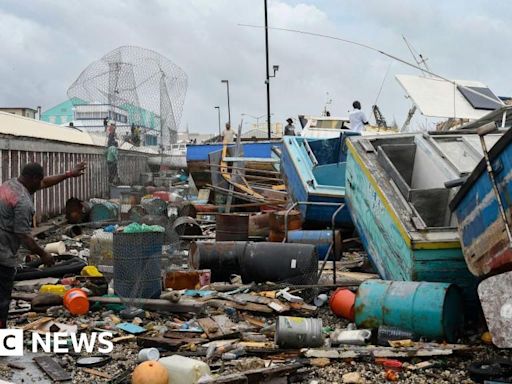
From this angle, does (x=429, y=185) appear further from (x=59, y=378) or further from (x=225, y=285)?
(x=59, y=378)

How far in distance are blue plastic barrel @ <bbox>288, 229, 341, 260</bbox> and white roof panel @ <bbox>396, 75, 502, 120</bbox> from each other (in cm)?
306

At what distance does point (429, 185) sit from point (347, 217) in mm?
2154

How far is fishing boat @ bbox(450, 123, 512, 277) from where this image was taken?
4539 mm

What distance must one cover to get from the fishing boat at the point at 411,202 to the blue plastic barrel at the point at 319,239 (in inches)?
22.4

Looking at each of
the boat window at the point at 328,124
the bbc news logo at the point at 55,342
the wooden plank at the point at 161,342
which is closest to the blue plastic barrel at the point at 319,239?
the wooden plank at the point at 161,342

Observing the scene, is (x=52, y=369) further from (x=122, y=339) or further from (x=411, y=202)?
(x=411, y=202)

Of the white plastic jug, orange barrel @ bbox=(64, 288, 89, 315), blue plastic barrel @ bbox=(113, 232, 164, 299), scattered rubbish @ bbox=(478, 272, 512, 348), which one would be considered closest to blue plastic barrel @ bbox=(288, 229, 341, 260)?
blue plastic barrel @ bbox=(113, 232, 164, 299)

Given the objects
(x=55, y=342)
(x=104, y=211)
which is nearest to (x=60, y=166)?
(x=104, y=211)

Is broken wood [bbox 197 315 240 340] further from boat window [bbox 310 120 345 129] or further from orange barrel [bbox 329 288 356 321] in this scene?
boat window [bbox 310 120 345 129]

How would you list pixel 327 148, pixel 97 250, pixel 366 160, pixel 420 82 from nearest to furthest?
1. pixel 366 160
2. pixel 97 250
3. pixel 420 82
4. pixel 327 148

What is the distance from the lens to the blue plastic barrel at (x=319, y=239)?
8.77 metres

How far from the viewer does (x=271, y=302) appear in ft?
22.0

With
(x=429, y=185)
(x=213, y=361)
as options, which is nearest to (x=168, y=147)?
(x=429, y=185)

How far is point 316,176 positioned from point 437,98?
2.44m
